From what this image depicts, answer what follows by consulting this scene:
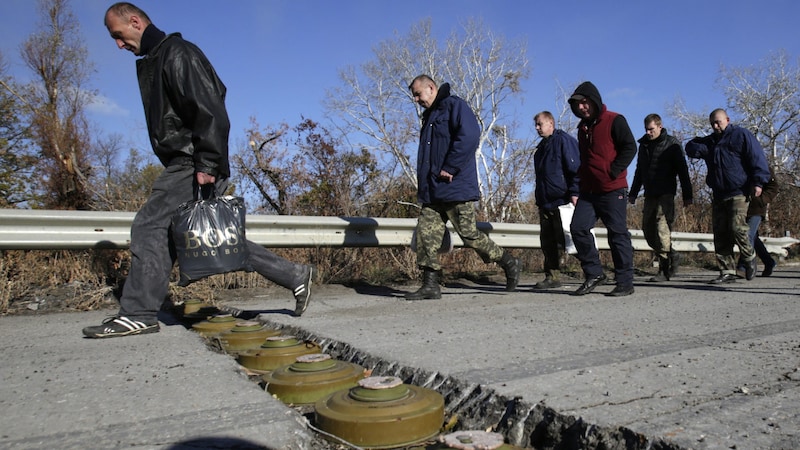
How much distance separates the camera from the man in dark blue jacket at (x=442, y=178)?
16.8 feet

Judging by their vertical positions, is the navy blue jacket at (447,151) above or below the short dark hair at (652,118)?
below

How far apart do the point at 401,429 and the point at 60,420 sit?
1033 millimetres

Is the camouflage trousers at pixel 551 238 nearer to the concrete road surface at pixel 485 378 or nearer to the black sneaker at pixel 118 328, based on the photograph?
the concrete road surface at pixel 485 378

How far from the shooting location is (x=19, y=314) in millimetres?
4418

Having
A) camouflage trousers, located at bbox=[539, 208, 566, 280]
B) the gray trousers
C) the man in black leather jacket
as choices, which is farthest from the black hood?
the gray trousers

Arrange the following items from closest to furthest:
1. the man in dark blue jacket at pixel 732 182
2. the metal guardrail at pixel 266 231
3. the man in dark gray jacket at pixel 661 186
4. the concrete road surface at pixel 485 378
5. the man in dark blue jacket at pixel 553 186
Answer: the concrete road surface at pixel 485 378, the metal guardrail at pixel 266 231, the man in dark blue jacket at pixel 553 186, the man in dark blue jacket at pixel 732 182, the man in dark gray jacket at pixel 661 186

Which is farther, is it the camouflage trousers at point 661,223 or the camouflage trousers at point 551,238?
the camouflage trousers at point 661,223

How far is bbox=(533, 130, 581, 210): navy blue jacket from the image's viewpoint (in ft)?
20.5

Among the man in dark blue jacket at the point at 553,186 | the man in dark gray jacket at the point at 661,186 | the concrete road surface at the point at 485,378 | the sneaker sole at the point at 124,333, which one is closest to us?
the concrete road surface at the point at 485,378

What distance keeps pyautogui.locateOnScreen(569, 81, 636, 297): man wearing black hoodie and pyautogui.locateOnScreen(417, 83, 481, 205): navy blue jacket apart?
963 mm

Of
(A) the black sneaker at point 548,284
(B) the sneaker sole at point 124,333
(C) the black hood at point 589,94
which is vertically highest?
(C) the black hood at point 589,94

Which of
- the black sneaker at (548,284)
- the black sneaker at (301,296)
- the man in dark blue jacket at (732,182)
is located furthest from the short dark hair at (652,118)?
the black sneaker at (301,296)

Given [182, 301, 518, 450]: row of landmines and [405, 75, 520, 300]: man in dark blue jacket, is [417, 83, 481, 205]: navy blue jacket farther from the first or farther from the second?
[182, 301, 518, 450]: row of landmines

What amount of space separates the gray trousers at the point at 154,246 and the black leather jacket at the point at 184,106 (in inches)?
5.9
